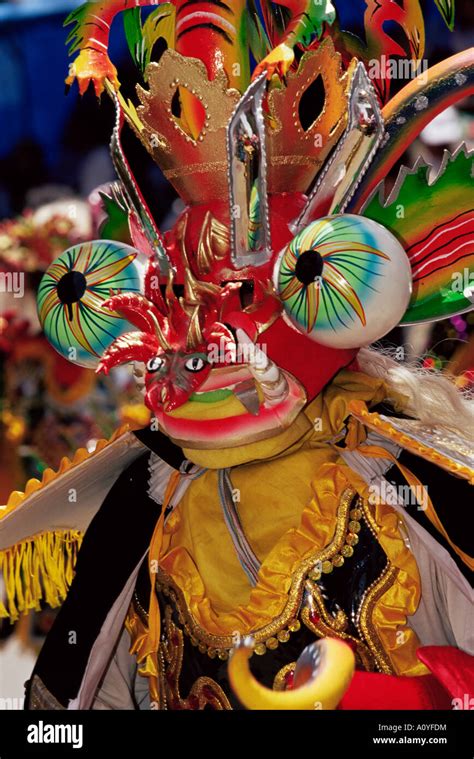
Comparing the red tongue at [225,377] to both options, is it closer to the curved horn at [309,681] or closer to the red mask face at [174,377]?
the red mask face at [174,377]

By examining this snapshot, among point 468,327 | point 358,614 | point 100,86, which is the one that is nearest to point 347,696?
point 358,614

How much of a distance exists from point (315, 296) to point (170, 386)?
0.22 metres

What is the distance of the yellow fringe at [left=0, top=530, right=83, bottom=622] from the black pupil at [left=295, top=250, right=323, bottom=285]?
0.61 metres

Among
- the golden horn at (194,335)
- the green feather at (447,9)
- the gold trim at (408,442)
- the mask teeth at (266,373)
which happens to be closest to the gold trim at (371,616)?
the gold trim at (408,442)

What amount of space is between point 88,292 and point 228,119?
0.30m

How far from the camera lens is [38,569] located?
5.90 feet

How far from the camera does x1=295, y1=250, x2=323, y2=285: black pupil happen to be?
4.64 ft

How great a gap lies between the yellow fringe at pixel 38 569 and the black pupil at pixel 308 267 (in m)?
0.61

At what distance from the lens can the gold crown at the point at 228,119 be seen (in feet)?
5.14

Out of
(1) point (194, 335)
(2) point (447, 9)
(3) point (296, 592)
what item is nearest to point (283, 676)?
(3) point (296, 592)

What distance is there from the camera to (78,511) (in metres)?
1.80

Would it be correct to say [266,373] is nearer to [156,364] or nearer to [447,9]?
[156,364]
